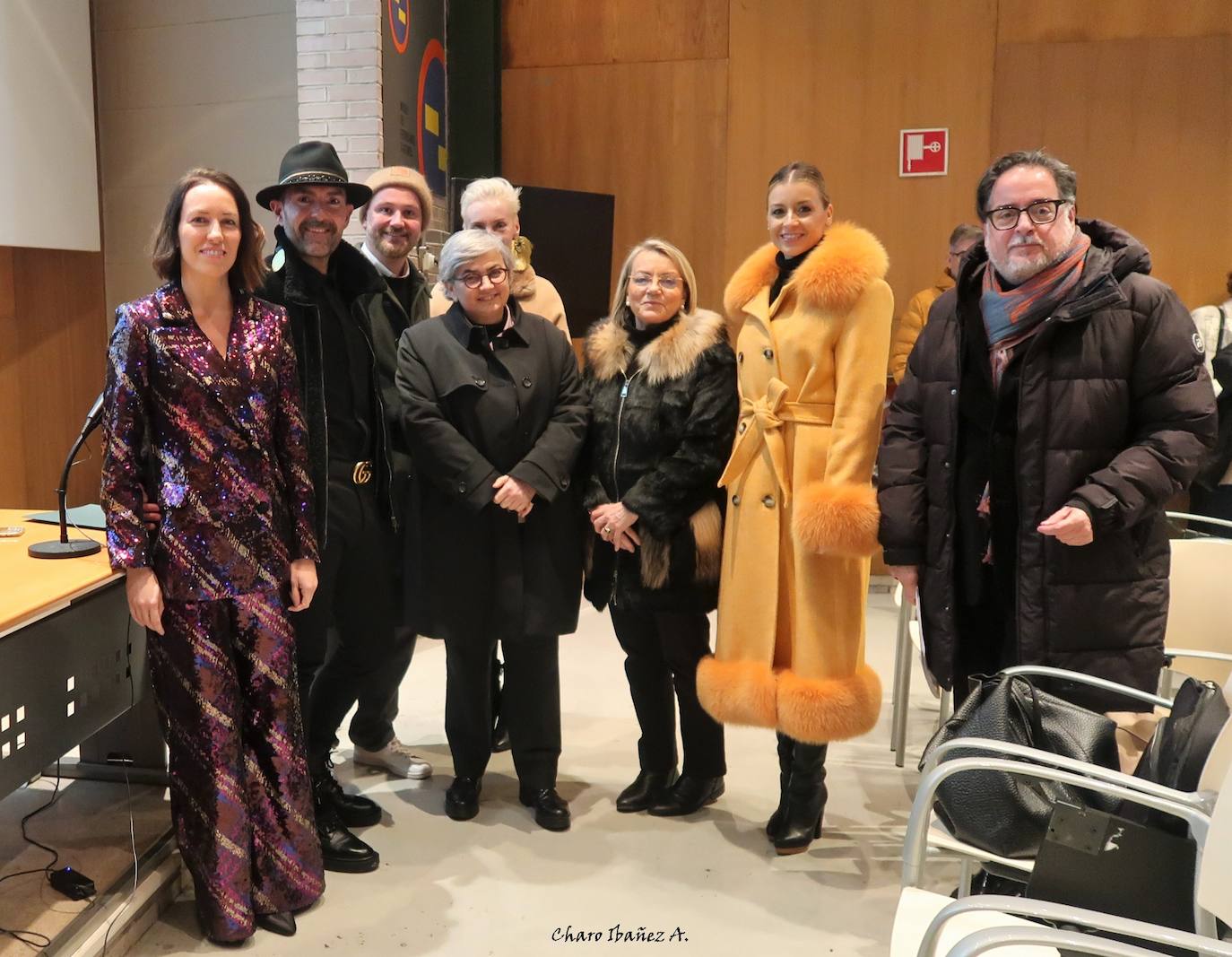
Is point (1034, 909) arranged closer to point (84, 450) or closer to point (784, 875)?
point (784, 875)

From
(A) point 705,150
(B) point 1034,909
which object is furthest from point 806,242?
(A) point 705,150

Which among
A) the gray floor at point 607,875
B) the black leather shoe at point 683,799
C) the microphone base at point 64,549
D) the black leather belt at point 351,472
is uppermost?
the black leather belt at point 351,472

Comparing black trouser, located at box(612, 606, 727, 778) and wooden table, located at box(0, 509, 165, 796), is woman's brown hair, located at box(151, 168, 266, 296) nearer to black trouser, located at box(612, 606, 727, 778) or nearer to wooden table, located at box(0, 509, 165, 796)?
wooden table, located at box(0, 509, 165, 796)

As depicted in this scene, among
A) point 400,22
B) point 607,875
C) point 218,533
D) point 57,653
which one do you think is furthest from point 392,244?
point 400,22

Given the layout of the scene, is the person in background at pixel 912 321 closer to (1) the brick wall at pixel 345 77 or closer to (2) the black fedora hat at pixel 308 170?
(1) the brick wall at pixel 345 77

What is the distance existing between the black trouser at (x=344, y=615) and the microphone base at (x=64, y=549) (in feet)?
1.50

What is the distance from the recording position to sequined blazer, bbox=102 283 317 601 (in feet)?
6.64

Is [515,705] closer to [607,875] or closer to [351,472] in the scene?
[607,875]

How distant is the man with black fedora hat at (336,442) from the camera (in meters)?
2.42

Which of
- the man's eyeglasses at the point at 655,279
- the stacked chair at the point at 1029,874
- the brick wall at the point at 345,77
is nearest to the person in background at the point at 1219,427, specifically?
the man's eyeglasses at the point at 655,279

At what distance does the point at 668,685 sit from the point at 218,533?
128cm

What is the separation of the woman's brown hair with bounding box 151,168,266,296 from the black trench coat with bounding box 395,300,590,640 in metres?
0.53

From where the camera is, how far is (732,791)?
3014 millimetres

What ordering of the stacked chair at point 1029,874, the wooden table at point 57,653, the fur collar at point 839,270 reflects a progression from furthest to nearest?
the fur collar at point 839,270 → the wooden table at point 57,653 → the stacked chair at point 1029,874
